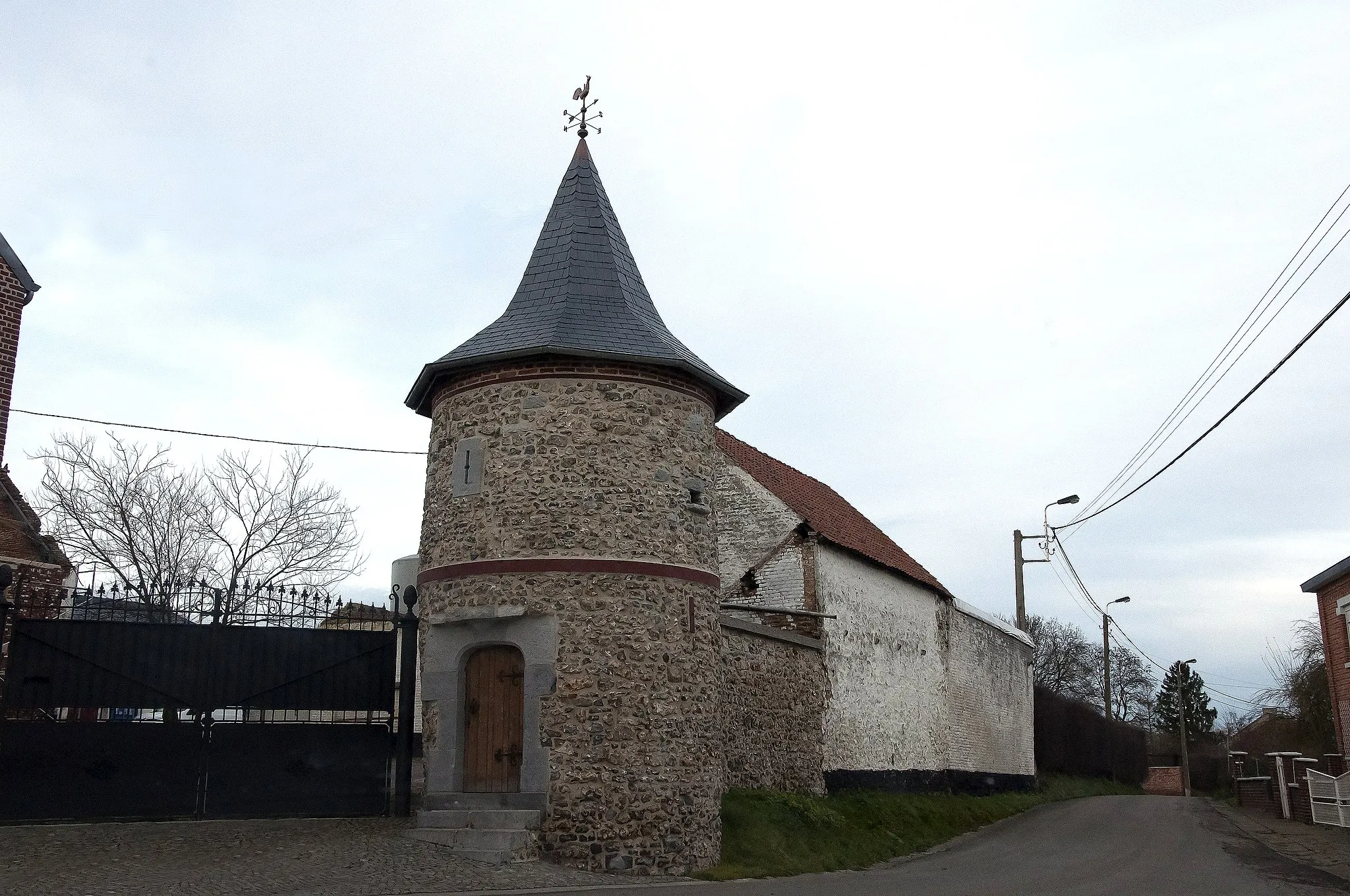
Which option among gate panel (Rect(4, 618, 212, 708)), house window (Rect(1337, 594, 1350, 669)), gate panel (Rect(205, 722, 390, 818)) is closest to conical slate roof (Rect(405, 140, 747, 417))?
gate panel (Rect(4, 618, 212, 708))

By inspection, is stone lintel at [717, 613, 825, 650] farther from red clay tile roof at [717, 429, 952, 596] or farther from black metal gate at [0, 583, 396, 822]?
black metal gate at [0, 583, 396, 822]

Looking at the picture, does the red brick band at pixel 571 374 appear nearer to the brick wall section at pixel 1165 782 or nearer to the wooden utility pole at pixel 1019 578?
the wooden utility pole at pixel 1019 578

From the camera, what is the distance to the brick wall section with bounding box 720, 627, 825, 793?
15.9m

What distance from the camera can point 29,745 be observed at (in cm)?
1166

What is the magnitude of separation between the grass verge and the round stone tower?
0.81 meters

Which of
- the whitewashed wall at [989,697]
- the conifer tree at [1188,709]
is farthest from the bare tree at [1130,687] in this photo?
the whitewashed wall at [989,697]

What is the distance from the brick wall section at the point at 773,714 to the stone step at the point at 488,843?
3.77 metres

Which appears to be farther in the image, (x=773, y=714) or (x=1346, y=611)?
(x=1346, y=611)

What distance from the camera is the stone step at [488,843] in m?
11.5

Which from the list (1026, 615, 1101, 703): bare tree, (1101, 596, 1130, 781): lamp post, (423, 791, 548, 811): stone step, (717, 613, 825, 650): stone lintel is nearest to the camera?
(423, 791, 548, 811): stone step

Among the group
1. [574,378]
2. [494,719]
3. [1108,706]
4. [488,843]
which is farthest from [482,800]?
[1108,706]

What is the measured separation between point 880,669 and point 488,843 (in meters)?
10.8

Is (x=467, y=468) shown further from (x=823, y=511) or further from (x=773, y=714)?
(x=823, y=511)

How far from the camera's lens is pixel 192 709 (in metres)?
12.5
